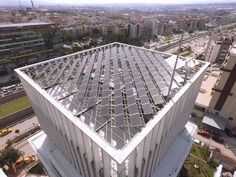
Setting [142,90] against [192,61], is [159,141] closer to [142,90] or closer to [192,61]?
[142,90]

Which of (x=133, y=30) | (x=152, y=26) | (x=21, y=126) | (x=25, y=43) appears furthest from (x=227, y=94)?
(x=152, y=26)

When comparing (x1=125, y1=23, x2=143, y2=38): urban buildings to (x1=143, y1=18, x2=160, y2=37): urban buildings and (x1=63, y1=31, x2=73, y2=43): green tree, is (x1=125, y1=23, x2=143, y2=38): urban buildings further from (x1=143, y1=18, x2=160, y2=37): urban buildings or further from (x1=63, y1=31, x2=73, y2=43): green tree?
(x1=63, y1=31, x2=73, y2=43): green tree

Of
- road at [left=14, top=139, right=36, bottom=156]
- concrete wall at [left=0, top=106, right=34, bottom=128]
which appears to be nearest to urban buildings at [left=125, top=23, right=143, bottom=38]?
concrete wall at [left=0, top=106, right=34, bottom=128]

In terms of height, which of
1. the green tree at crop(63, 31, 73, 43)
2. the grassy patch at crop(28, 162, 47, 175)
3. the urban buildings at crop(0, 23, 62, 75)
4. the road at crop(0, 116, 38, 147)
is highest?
the urban buildings at crop(0, 23, 62, 75)

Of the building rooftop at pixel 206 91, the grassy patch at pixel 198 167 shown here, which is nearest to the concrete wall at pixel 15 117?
the grassy patch at pixel 198 167

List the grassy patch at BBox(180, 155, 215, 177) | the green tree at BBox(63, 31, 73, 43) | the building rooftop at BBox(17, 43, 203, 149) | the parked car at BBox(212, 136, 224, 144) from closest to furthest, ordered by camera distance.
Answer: the building rooftop at BBox(17, 43, 203, 149), the grassy patch at BBox(180, 155, 215, 177), the parked car at BBox(212, 136, 224, 144), the green tree at BBox(63, 31, 73, 43)

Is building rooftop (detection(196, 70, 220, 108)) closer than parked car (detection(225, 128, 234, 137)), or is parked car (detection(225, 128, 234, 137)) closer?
parked car (detection(225, 128, 234, 137))

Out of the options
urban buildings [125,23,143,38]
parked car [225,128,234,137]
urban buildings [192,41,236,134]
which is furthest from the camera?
urban buildings [125,23,143,38]
